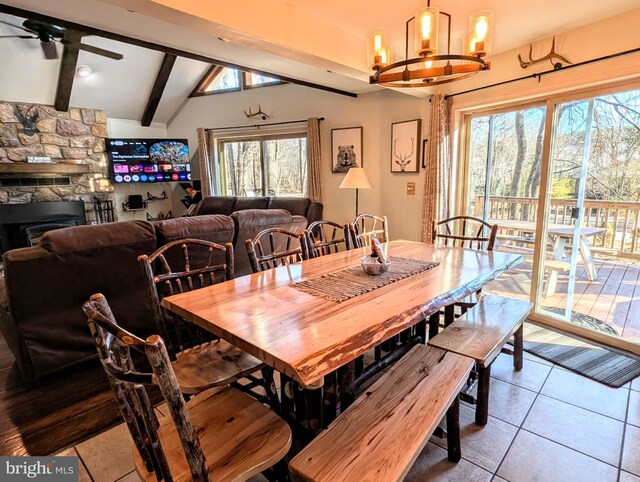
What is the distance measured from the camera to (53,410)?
211cm

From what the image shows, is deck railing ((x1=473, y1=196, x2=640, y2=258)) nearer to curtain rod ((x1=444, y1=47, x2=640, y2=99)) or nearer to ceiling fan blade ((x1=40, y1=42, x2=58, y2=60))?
curtain rod ((x1=444, y1=47, x2=640, y2=99))

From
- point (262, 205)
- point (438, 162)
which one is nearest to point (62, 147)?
point (262, 205)

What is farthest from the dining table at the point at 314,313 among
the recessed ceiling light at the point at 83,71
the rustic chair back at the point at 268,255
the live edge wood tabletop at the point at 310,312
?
the recessed ceiling light at the point at 83,71

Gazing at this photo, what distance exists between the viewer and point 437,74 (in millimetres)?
1865

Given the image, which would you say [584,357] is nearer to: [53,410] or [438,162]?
[438,162]

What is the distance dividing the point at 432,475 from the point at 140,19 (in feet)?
Result: 14.4

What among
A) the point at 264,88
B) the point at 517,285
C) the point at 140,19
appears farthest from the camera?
the point at 264,88

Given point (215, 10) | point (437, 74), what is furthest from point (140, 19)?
point (437, 74)

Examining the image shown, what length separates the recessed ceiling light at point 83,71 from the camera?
5621 millimetres

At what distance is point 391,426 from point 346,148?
4496mm

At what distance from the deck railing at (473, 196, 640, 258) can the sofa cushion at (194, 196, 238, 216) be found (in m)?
4.66

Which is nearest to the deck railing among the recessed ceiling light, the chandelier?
the chandelier

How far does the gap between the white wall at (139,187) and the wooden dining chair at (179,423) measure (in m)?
6.70

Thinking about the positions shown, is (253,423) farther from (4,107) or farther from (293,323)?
(4,107)
